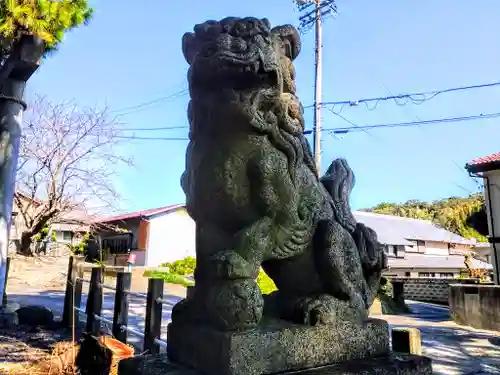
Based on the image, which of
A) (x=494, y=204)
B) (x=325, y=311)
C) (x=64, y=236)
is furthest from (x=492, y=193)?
(x=64, y=236)

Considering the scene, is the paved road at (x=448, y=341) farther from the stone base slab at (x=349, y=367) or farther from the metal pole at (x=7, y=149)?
the stone base slab at (x=349, y=367)

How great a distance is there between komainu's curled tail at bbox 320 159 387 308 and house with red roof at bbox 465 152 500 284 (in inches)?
438

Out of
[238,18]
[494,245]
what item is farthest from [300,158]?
[494,245]

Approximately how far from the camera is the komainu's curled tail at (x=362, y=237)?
204 centimetres

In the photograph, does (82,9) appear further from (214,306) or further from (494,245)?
(494,245)

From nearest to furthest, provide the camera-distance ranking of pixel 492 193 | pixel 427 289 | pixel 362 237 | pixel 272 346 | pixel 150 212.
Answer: pixel 272 346 < pixel 362 237 < pixel 492 193 < pixel 427 289 < pixel 150 212

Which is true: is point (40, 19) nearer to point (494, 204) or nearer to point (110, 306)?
point (110, 306)

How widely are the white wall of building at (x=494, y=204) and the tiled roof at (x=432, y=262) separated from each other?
10541 millimetres

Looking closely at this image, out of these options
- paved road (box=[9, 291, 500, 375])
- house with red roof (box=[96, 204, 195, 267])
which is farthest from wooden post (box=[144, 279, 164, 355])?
house with red roof (box=[96, 204, 195, 267])

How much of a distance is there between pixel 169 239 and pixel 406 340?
20521mm

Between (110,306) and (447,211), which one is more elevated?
(447,211)

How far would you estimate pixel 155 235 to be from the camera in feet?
71.1

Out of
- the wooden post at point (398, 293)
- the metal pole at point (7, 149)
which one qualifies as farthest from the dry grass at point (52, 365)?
the wooden post at point (398, 293)

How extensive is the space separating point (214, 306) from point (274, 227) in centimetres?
41
